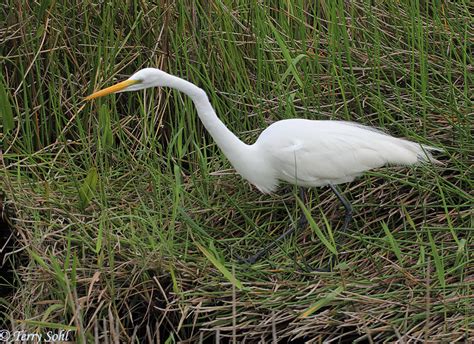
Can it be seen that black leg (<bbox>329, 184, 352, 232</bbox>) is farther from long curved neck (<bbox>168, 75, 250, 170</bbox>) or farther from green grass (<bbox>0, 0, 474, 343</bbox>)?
long curved neck (<bbox>168, 75, 250, 170</bbox>)

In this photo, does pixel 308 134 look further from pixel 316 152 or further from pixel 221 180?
pixel 221 180

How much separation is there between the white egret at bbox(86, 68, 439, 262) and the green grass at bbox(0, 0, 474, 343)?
93 mm

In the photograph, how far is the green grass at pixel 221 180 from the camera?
2.41 m

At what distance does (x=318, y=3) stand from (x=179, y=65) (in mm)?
601

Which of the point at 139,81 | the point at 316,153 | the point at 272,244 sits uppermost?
the point at 139,81

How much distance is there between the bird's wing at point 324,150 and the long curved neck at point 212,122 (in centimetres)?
9

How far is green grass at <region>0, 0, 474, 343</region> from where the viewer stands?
94.7 inches

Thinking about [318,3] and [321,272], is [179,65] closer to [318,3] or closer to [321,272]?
[318,3]

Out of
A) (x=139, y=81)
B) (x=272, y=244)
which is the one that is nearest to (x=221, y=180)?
(x=272, y=244)

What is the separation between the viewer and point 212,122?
259 centimetres

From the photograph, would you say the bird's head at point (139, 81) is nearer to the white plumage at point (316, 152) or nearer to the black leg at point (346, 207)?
the white plumage at point (316, 152)

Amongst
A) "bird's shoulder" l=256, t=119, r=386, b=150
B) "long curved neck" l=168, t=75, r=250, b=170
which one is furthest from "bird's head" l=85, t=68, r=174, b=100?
"bird's shoulder" l=256, t=119, r=386, b=150

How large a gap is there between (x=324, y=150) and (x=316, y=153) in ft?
0.08

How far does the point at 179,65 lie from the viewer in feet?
10.2
